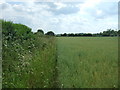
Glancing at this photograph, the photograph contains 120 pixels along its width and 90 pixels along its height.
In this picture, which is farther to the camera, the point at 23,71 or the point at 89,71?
the point at 23,71

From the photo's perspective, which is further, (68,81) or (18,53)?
(18,53)

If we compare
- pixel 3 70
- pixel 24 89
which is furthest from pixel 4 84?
pixel 3 70

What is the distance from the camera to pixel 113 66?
5480 mm

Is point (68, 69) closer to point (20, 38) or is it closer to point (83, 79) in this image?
point (83, 79)

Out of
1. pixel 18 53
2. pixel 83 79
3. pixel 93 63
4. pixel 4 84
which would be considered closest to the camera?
pixel 83 79

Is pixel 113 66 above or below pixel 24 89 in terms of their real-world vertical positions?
above

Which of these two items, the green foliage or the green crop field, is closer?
the green crop field

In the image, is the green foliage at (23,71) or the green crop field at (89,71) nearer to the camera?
the green crop field at (89,71)

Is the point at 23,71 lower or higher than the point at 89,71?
lower

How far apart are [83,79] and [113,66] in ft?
3.69

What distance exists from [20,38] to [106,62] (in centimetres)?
581

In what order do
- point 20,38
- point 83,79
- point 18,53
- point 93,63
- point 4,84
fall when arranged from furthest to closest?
point 20,38
point 18,53
point 93,63
point 4,84
point 83,79

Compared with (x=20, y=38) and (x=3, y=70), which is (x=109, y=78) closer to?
(x=3, y=70)

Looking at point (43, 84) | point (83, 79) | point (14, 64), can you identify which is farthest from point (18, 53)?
point (83, 79)
